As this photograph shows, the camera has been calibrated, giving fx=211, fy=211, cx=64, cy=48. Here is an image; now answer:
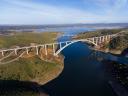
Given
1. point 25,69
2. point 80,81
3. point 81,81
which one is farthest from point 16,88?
point 81,81

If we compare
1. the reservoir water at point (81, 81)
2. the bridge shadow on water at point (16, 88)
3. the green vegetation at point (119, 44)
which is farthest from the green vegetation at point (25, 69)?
the green vegetation at point (119, 44)

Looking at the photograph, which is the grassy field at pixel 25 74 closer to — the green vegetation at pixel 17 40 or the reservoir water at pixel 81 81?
the reservoir water at pixel 81 81

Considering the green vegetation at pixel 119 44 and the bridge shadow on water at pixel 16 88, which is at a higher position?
the green vegetation at pixel 119 44

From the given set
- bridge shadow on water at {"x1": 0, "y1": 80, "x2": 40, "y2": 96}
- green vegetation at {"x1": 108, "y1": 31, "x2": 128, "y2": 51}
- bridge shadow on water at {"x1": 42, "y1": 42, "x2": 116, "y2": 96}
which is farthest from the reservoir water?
green vegetation at {"x1": 108, "y1": 31, "x2": 128, "y2": 51}

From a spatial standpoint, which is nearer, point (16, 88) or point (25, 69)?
point (16, 88)

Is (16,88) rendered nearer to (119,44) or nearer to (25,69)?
(25,69)

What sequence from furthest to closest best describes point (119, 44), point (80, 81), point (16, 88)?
point (119, 44) → point (80, 81) → point (16, 88)

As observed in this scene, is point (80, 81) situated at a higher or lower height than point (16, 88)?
lower

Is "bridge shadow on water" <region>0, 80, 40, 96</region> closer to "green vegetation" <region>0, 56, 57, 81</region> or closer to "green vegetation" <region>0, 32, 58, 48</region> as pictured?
"green vegetation" <region>0, 56, 57, 81</region>
